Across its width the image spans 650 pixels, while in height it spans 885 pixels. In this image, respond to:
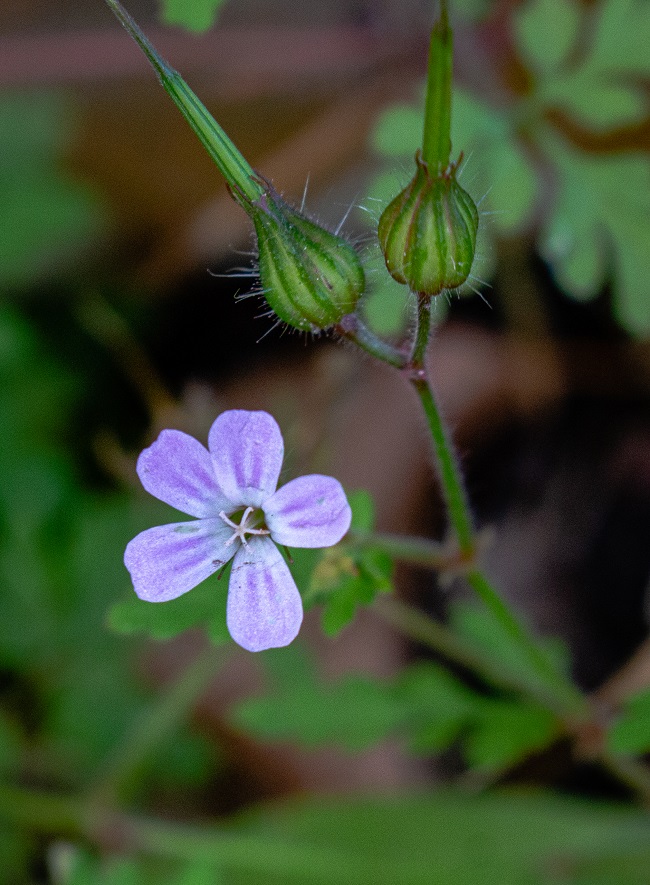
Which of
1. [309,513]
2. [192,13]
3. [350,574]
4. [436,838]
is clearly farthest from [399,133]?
[436,838]

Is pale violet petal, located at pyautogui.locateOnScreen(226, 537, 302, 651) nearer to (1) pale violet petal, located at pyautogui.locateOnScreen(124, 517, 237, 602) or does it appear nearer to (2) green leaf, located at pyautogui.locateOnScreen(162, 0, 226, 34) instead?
(1) pale violet petal, located at pyautogui.locateOnScreen(124, 517, 237, 602)

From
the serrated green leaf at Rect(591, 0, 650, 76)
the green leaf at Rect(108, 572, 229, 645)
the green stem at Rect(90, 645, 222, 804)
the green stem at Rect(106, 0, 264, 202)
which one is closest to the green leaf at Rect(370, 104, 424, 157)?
the serrated green leaf at Rect(591, 0, 650, 76)

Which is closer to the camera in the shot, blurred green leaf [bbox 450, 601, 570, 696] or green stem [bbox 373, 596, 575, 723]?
green stem [bbox 373, 596, 575, 723]

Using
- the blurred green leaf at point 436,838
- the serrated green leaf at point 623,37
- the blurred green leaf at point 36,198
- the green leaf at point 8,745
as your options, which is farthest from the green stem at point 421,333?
the blurred green leaf at point 36,198

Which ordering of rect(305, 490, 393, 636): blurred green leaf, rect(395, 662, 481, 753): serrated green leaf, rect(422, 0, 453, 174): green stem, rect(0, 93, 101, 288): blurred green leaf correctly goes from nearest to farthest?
rect(422, 0, 453, 174): green stem → rect(305, 490, 393, 636): blurred green leaf → rect(395, 662, 481, 753): serrated green leaf → rect(0, 93, 101, 288): blurred green leaf

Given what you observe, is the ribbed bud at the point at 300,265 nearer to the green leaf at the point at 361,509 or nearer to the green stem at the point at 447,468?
the green stem at the point at 447,468

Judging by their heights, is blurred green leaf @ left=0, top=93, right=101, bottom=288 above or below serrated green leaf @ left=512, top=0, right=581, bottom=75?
above

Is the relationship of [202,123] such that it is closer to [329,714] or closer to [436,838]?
[329,714]
